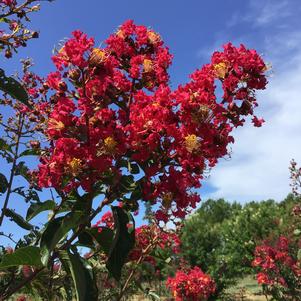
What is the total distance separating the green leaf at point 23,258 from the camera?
1724 millimetres

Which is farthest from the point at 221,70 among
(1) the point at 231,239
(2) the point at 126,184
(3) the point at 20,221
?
(1) the point at 231,239

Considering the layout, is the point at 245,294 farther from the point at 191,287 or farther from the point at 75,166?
the point at 75,166

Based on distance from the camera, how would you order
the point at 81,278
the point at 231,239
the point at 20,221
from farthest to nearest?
the point at 231,239 < the point at 20,221 < the point at 81,278

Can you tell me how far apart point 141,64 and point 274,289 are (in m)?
8.34

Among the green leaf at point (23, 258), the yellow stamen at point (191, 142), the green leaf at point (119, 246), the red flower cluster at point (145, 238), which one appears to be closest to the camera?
the green leaf at point (23, 258)

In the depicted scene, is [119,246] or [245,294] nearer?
[119,246]

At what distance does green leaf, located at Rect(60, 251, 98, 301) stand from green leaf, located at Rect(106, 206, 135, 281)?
0.09 metres

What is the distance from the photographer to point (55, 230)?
1.82 metres

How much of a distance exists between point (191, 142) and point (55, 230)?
0.68 m

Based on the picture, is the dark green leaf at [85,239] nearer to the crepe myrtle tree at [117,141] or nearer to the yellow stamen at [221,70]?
the crepe myrtle tree at [117,141]

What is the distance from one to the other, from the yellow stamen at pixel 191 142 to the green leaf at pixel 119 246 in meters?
0.41

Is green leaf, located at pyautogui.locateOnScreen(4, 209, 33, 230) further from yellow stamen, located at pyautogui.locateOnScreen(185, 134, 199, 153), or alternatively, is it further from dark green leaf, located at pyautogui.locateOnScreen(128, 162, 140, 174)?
yellow stamen, located at pyautogui.locateOnScreen(185, 134, 199, 153)

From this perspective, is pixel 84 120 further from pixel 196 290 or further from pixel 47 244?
pixel 196 290

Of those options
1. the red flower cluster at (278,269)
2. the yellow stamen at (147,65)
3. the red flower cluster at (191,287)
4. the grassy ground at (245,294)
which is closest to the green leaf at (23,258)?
the yellow stamen at (147,65)
